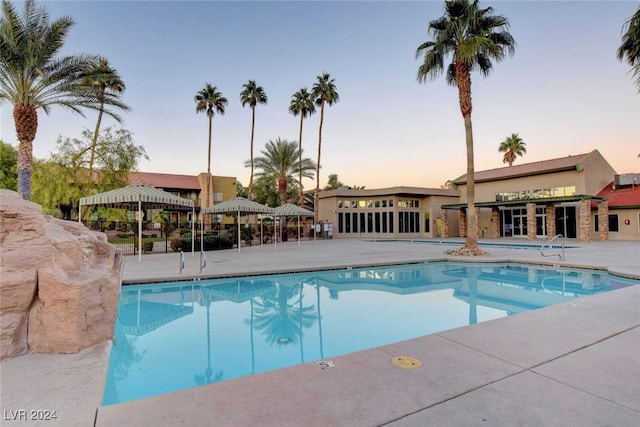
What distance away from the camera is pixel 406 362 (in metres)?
3.39

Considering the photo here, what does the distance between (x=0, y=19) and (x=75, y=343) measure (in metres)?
14.5

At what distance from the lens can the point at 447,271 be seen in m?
12.2

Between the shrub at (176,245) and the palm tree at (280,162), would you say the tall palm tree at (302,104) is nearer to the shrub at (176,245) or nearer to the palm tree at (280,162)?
the palm tree at (280,162)

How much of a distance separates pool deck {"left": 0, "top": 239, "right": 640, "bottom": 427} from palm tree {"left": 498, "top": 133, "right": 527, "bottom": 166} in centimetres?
3987

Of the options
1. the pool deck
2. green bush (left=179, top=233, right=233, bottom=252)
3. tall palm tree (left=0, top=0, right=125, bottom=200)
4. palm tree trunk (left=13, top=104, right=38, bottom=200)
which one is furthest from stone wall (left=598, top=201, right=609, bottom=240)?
palm tree trunk (left=13, top=104, right=38, bottom=200)

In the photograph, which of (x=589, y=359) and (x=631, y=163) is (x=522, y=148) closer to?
(x=631, y=163)

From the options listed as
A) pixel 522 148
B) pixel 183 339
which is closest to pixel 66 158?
pixel 183 339

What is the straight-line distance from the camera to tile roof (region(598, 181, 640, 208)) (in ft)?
73.2

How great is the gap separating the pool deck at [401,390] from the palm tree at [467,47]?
1211 cm

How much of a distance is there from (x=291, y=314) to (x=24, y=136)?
1361cm

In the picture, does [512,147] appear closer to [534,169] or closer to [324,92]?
[534,169]

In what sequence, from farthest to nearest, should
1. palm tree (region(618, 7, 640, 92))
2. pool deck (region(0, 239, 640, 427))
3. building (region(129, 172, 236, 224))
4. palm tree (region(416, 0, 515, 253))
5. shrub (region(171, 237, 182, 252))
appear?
building (region(129, 172, 236, 224)) < shrub (region(171, 237, 182, 252)) < palm tree (region(416, 0, 515, 253)) < palm tree (region(618, 7, 640, 92)) < pool deck (region(0, 239, 640, 427))

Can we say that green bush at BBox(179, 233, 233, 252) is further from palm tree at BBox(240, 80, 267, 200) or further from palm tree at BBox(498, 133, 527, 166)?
palm tree at BBox(498, 133, 527, 166)

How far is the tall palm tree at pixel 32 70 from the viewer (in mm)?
11570
